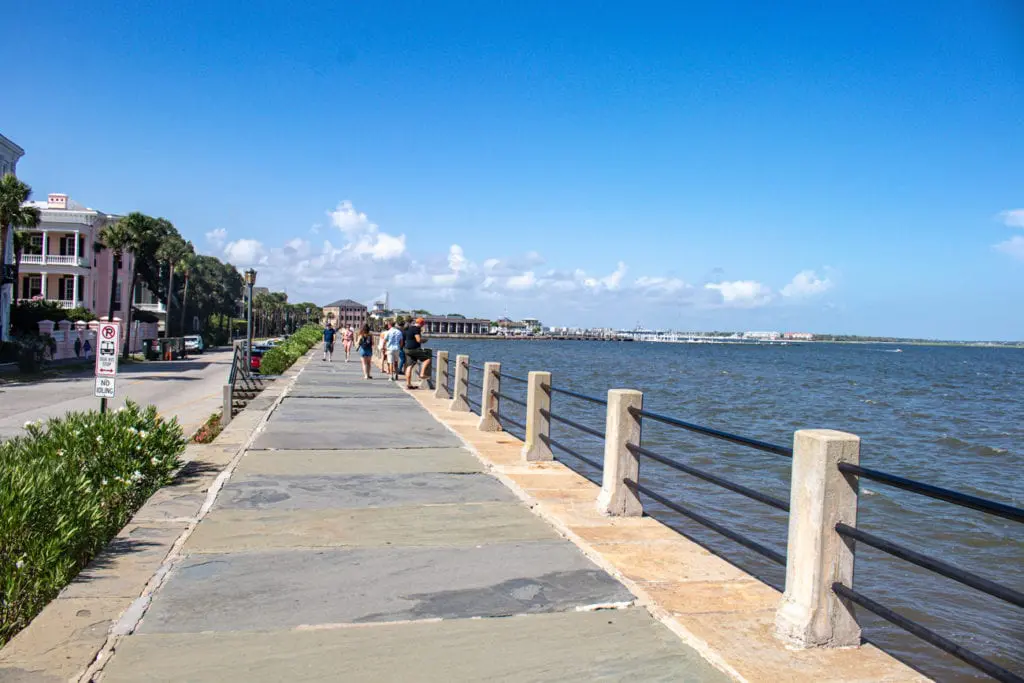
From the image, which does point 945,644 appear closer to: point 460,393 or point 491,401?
point 491,401

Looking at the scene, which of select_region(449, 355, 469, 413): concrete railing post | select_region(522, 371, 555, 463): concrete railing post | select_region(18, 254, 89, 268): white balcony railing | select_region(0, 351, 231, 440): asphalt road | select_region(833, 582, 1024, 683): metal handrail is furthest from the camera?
select_region(18, 254, 89, 268): white balcony railing

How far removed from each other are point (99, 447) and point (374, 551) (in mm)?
3812

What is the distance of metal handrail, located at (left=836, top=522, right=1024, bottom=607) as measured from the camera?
3.53m

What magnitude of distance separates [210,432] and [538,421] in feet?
21.8

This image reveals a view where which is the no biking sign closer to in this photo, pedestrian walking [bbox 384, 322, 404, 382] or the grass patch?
the grass patch

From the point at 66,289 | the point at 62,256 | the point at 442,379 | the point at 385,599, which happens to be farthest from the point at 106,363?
the point at 66,289

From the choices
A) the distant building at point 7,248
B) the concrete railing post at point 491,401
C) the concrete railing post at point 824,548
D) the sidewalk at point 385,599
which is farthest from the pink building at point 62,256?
the concrete railing post at point 824,548

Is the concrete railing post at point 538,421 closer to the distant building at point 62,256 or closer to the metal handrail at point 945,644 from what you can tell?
the metal handrail at point 945,644

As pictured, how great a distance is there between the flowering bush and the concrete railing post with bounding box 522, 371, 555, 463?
4053 mm

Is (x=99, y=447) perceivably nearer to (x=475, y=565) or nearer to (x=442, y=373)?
(x=475, y=565)

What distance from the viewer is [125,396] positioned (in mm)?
27031

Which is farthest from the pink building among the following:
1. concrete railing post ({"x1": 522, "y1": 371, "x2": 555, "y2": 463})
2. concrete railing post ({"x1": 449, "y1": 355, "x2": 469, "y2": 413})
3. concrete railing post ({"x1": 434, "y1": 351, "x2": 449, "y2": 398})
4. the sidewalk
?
the sidewalk

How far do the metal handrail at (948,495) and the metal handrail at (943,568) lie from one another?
0.29 meters

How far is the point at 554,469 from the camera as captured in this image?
9.73 m
